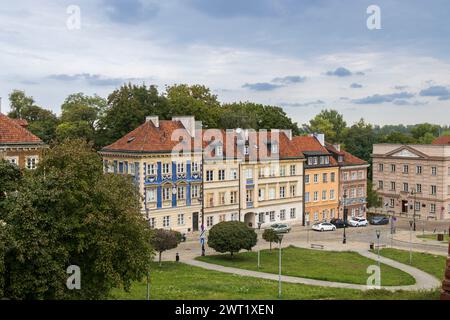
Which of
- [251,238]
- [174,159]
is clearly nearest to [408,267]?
[251,238]

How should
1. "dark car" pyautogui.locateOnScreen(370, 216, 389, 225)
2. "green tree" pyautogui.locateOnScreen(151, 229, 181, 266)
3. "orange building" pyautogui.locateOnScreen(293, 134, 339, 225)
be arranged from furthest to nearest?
"dark car" pyautogui.locateOnScreen(370, 216, 389, 225), "orange building" pyautogui.locateOnScreen(293, 134, 339, 225), "green tree" pyautogui.locateOnScreen(151, 229, 181, 266)

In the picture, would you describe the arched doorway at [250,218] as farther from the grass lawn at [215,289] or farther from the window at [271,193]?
the grass lawn at [215,289]

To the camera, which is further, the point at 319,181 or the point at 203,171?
the point at 319,181

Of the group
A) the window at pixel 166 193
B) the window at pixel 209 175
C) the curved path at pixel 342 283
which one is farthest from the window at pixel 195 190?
the curved path at pixel 342 283

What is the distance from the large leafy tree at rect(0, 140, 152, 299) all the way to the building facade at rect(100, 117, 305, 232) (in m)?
27.8

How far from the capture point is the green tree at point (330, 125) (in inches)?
4705

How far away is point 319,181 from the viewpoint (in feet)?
236

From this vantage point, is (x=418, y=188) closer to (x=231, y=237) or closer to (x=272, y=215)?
(x=272, y=215)

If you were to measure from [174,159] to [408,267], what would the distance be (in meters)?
24.7


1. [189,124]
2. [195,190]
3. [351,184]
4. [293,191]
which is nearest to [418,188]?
[351,184]

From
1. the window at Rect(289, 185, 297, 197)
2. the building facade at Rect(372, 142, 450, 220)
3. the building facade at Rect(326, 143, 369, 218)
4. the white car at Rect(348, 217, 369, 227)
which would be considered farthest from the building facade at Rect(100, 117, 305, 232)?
the building facade at Rect(372, 142, 450, 220)

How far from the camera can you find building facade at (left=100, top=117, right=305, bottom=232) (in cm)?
5628

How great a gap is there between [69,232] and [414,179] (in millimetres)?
66948

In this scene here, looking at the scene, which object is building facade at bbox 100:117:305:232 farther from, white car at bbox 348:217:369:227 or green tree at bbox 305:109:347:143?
green tree at bbox 305:109:347:143
